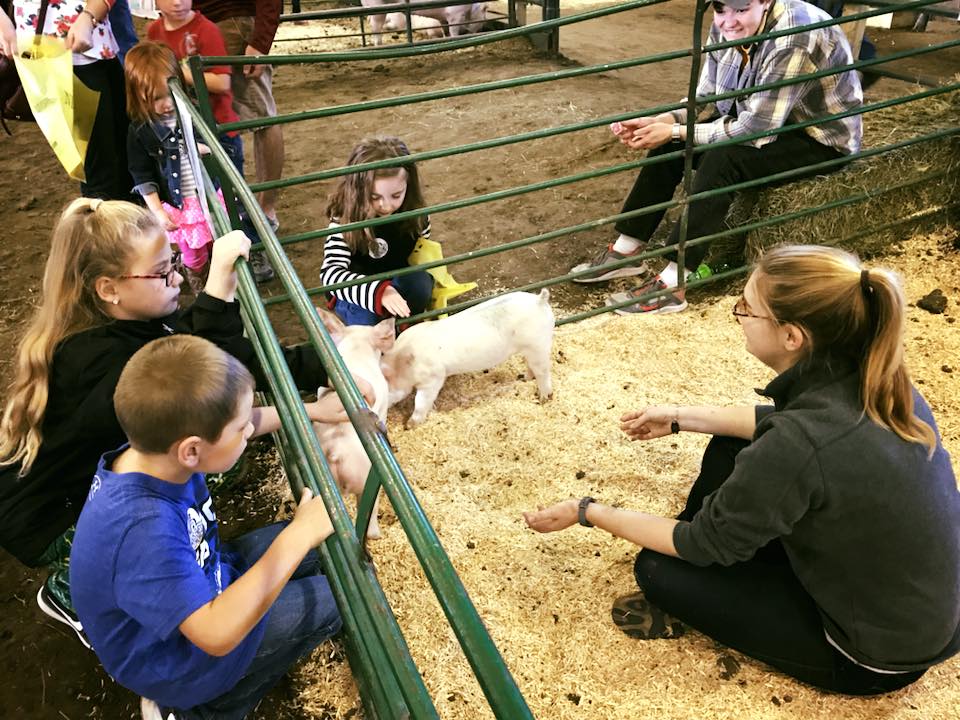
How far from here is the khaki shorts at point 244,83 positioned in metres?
4.08

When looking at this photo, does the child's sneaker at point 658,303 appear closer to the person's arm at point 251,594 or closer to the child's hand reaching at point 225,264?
the child's hand reaching at point 225,264

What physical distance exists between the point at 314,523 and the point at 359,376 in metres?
1.02

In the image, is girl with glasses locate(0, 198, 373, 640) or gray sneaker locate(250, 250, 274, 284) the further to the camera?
gray sneaker locate(250, 250, 274, 284)

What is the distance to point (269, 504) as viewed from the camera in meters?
2.73

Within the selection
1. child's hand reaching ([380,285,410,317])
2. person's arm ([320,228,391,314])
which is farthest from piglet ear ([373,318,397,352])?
person's arm ([320,228,391,314])

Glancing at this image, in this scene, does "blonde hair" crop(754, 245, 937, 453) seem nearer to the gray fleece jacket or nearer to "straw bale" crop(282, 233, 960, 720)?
the gray fleece jacket

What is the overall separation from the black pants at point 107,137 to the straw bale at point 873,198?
9.61ft

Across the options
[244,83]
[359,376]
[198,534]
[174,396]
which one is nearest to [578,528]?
[359,376]

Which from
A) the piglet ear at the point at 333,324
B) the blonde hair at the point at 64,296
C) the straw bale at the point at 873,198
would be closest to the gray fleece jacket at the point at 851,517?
the piglet ear at the point at 333,324

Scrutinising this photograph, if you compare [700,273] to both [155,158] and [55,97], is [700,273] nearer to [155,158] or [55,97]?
[155,158]

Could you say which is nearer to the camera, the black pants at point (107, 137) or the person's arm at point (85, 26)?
the person's arm at point (85, 26)

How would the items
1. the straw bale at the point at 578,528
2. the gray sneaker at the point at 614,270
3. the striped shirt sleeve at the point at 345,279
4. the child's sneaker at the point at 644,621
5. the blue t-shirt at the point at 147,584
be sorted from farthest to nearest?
the gray sneaker at the point at 614,270 < the striped shirt sleeve at the point at 345,279 < the child's sneaker at the point at 644,621 < the straw bale at the point at 578,528 < the blue t-shirt at the point at 147,584

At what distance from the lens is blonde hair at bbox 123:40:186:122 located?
10.1ft

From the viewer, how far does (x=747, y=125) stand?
334 centimetres
